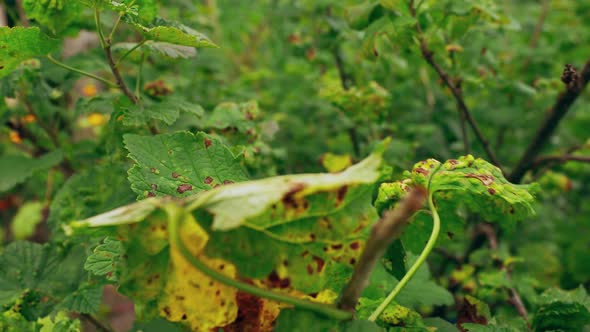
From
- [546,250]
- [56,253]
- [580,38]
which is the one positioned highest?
[580,38]

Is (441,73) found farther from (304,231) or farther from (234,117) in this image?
(304,231)

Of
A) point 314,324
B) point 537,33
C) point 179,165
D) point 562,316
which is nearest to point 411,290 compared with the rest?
point 562,316

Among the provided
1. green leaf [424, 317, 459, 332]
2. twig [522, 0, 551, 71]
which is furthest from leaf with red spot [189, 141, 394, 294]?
twig [522, 0, 551, 71]

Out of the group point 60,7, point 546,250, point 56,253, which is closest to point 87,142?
point 56,253

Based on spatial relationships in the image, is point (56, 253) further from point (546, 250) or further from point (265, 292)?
point (546, 250)

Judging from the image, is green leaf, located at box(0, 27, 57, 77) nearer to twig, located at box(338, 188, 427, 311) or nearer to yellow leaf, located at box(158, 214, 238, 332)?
yellow leaf, located at box(158, 214, 238, 332)

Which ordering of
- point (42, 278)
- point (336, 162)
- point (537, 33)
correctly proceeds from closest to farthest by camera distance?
1. point (42, 278)
2. point (336, 162)
3. point (537, 33)

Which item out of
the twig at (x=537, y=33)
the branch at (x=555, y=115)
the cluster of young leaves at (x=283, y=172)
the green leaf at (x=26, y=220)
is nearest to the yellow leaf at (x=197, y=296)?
the cluster of young leaves at (x=283, y=172)
